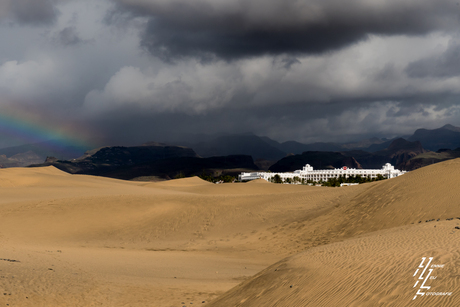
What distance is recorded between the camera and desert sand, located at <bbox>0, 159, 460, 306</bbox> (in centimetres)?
819

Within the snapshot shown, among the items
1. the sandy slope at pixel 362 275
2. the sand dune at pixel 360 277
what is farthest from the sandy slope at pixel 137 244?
the sand dune at pixel 360 277

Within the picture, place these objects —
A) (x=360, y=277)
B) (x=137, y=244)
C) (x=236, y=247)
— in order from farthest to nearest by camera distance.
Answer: (x=137, y=244) → (x=236, y=247) → (x=360, y=277)

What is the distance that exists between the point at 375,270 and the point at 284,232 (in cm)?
1600

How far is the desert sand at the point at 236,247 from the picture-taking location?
8188 millimetres

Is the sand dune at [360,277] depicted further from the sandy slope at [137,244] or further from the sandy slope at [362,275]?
the sandy slope at [137,244]

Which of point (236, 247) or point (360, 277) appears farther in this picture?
point (236, 247)

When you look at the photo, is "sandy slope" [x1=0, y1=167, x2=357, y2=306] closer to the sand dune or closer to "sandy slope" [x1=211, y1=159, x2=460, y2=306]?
"sandy slope" [x1=211, y1=159, x2=460, y2=306]

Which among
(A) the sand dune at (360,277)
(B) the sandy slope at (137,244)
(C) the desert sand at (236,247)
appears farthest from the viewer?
(B) the sandy slope at (137,244)

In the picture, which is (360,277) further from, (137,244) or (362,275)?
(137,244)

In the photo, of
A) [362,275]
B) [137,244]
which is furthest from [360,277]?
[137,244]

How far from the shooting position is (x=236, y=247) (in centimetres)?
2267

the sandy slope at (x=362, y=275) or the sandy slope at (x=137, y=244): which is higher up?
the sandy slope at (x=362, y=275)

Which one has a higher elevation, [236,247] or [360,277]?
[360,277]

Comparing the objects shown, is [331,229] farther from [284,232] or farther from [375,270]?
[375,270]
